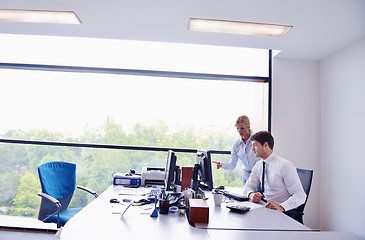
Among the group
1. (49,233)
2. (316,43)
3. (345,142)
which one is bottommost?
(49,233)

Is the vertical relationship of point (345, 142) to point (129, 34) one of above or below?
below

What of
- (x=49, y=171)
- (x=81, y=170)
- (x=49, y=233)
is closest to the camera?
(x=49, y=171)

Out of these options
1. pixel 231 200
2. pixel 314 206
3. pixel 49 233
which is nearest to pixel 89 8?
pixel 231 200

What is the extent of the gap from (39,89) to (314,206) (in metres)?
4.92

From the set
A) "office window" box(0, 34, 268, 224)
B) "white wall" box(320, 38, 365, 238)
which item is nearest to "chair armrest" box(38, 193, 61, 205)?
"office window" box(0, 34, 268, 224)

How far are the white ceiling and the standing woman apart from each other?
3.81 ft

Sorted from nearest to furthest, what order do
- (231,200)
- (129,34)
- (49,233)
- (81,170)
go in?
(231,200), (129,34), (49,233), (81,170)

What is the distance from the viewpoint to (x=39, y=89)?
3980mm

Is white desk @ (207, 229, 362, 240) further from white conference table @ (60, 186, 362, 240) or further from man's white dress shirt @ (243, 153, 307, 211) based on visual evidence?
man's white dress shirt @ (243, 153, 307, 211)

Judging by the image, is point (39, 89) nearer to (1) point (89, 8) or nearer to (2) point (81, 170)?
(2) point (81, 170)

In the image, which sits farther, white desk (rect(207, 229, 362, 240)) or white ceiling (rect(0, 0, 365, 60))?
white ceiling (rect(0, 0, 365, 60))

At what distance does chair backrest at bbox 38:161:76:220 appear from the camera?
2590mm

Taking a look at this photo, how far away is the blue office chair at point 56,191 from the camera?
8.29 feet

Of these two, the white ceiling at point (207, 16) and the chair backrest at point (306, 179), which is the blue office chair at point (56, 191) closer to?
the white ceiling at point (207, 16)
